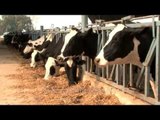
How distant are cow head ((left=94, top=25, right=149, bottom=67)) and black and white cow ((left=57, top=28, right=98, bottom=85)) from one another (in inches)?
104

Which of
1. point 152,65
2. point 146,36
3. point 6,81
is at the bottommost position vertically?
point 6,81

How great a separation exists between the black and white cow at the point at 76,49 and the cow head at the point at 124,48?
2645mm

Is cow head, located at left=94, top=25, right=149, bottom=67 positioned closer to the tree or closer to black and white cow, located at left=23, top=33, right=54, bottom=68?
black and white cow, located at left=23, top=33, right=54, bottom=68

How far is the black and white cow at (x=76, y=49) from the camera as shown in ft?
25.9

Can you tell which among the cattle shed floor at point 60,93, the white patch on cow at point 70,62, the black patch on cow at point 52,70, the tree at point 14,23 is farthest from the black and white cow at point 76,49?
Answer: the tree at point 14,23

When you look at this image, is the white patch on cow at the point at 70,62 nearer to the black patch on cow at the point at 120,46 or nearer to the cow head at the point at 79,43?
the cow head at the point at 79,43

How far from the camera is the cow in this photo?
16.5 ft

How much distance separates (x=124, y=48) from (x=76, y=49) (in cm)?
299

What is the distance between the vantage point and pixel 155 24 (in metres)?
4.56

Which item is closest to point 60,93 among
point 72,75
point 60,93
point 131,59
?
point 60,93

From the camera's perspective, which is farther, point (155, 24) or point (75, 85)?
point (75, 85)
